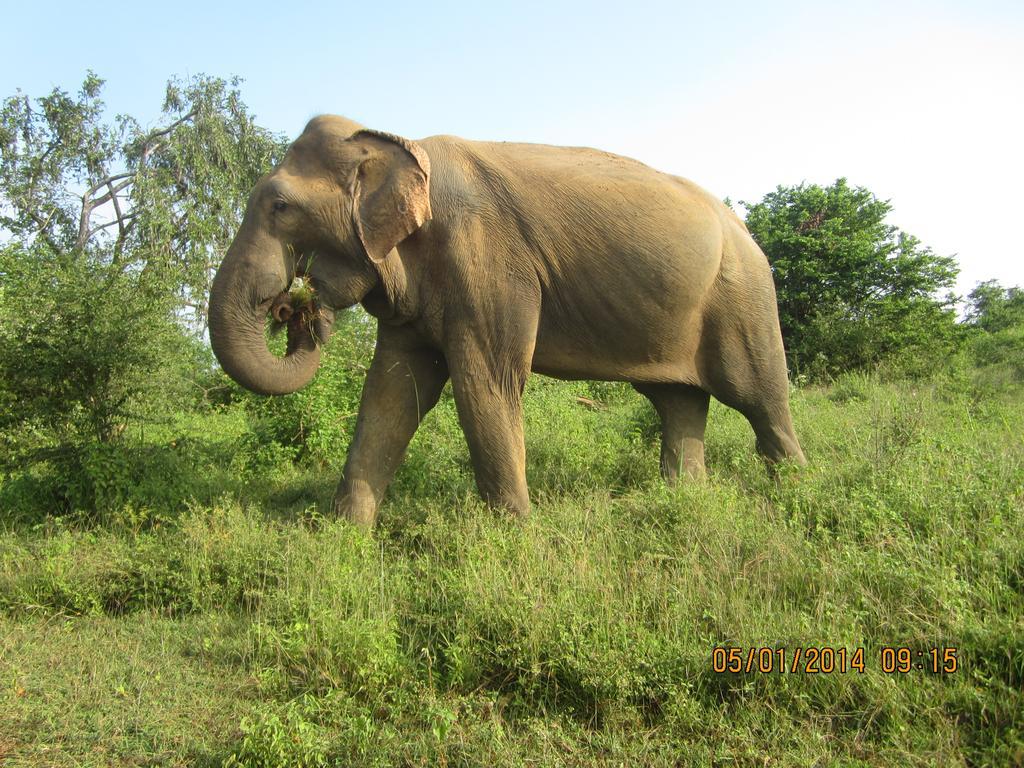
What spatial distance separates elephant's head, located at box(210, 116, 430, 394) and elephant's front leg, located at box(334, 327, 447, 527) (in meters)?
0.49

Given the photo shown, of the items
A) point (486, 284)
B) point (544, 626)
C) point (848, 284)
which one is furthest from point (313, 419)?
point (848, 284)

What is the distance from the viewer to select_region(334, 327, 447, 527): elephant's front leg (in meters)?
4.96

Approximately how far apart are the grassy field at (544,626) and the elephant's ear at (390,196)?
1770 millimetres

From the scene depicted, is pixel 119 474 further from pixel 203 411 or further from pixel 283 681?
pixel 203 411

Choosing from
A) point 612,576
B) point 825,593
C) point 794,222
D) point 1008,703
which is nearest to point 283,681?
point 612,576

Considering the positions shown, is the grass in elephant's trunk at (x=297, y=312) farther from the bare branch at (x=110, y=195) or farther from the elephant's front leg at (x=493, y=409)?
the bare branch at (x=110, y=195)

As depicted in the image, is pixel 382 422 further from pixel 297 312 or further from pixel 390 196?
pixel 390 196

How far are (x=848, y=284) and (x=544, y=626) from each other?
53.5ft

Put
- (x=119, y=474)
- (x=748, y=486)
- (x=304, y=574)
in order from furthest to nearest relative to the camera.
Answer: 1. (x=119, y=474)
2. (x=748, y=486)
3. (x=304, y=574)

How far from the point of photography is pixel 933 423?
7.43 metres

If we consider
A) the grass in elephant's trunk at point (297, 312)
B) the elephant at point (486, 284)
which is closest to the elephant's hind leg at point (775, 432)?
the elephant at point (486, 284)

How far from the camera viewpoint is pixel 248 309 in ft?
14.2

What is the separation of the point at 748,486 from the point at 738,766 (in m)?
2.96

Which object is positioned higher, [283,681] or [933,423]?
[933,423]
